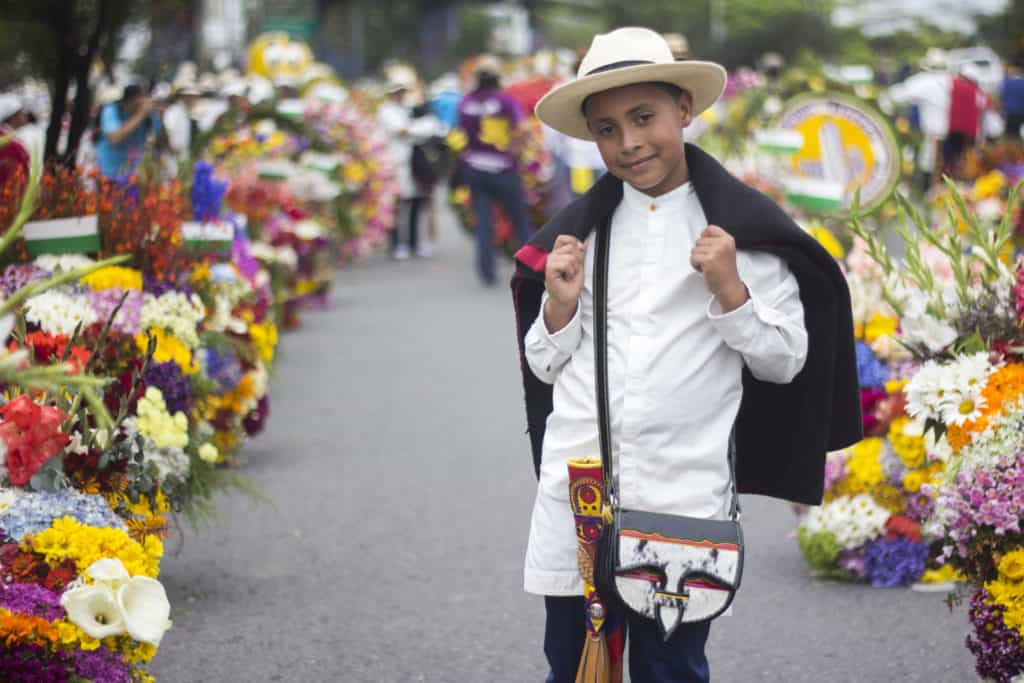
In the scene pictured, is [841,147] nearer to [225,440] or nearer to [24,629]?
[225,440]

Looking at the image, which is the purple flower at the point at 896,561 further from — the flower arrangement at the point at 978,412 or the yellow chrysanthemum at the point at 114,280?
the yellow chrysanthemum at the point at 114,280

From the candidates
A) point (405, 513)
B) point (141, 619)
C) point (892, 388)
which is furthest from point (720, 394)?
point (405, 513)

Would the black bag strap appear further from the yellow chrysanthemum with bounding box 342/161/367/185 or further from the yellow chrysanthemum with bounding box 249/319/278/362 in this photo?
the yellow chrysanthemum with bounding box 342/161/367/185

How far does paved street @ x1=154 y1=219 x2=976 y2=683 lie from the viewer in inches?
192

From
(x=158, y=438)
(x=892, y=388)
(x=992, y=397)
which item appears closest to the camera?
(x=992, y=397)

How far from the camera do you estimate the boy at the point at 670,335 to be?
3344 mm

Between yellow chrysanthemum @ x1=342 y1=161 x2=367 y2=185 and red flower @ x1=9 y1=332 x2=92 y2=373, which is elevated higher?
red flower @ x1=9 y1=332 x2=92 y2=373

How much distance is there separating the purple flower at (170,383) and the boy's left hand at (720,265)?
274 centimetres

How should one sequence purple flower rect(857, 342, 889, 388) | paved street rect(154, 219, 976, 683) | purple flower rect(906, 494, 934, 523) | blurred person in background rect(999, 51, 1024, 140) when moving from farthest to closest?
blurred person in background rect(999, 51, 1024, 140), purple flower rect(857, 342, 889, 388), purple flower rect(906, 494, 934, 523), paved street rect(154, 219, 976, 683)

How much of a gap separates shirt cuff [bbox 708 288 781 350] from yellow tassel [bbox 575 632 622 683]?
2.24 ft

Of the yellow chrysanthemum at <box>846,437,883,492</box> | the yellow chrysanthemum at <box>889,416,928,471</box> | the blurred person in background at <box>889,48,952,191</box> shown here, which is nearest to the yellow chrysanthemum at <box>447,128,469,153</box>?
the blurred person in background at <box>889,48,952,191</box>

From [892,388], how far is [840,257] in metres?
1.89

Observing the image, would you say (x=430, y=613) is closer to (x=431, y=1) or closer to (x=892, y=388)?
(x=892, y=388)

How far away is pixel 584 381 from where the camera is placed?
11.4ft
